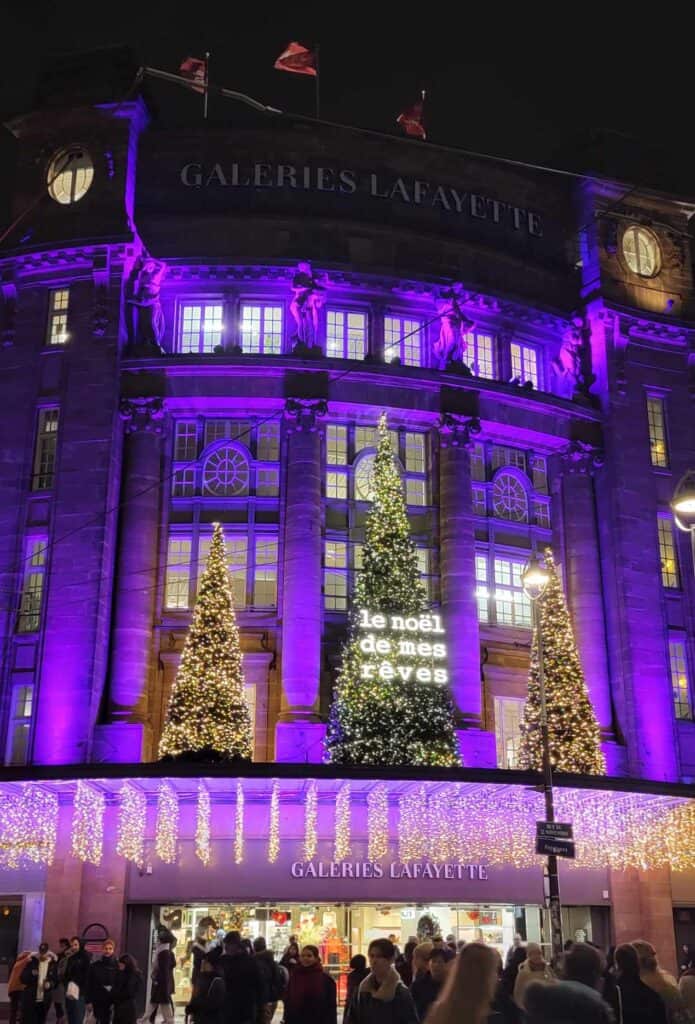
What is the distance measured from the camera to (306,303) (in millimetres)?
43281

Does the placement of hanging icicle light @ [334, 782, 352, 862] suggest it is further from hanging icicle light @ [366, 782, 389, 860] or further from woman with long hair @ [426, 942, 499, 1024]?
woman with long hair @ [426, 942, 499, 1024]

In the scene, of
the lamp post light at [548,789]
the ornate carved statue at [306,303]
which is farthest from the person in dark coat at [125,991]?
the ornate carved statue at [306,303]

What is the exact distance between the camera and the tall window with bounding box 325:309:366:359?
44312 mm

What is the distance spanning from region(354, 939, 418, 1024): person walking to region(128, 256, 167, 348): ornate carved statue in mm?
34605

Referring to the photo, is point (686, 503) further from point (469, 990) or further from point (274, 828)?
point (274, 828)

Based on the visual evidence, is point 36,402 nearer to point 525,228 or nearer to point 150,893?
point 150,893

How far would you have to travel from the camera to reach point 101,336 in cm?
4216

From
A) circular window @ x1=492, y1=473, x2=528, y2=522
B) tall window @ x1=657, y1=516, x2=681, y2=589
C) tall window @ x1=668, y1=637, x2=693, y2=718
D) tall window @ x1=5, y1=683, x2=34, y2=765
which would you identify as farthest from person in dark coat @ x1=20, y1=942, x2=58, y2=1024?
tall window @ x1=657, y1=516, x2=681, y2=589

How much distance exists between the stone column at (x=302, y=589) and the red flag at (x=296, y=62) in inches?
463

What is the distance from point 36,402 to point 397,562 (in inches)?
565

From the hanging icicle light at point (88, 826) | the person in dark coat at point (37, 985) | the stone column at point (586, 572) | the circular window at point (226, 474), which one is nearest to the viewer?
the person in dark coat at point (37, 985)

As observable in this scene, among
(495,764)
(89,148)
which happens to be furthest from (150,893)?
(89,148)

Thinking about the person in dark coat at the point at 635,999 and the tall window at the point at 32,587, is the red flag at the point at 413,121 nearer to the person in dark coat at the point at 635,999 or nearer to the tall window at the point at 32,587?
the tall window at the point at 32,587

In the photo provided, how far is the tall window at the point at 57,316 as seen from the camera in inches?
1692
